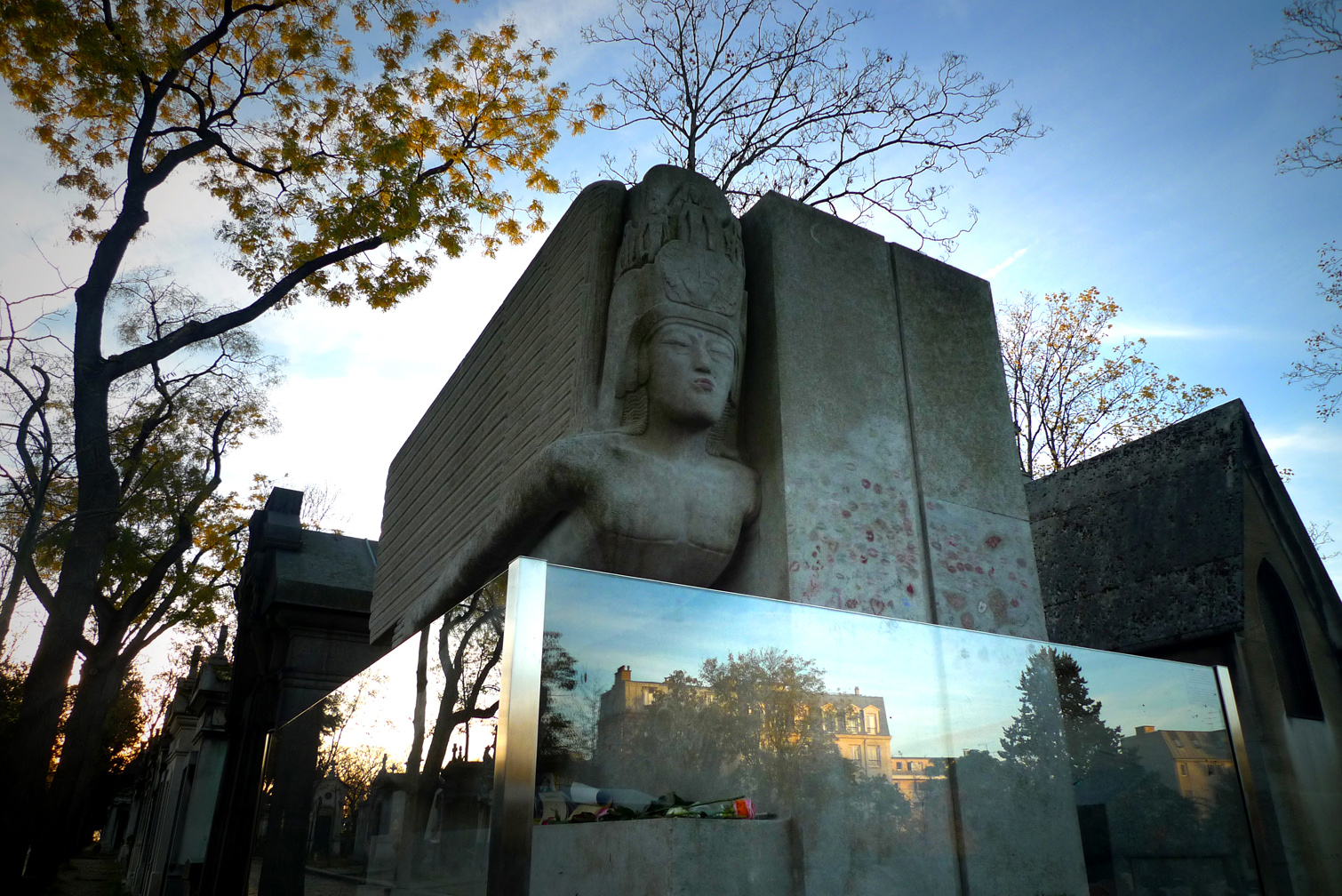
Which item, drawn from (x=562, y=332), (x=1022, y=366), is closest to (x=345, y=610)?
(x=562, y=332)

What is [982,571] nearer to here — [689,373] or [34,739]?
[689,373]

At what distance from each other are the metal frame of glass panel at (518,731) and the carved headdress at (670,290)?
1647 mm

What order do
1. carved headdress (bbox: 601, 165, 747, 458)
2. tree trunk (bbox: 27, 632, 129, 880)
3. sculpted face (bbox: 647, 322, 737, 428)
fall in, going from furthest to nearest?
tree trunk (bbox: 27, 632, 129, 880)
carved headdress (bbox: 601, 165, 747, 458)
sculpted face (bbox: 647, 322, 737, 428)

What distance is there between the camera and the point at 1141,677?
3.17m

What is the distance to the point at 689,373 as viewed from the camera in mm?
3561

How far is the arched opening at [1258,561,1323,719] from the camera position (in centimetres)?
585

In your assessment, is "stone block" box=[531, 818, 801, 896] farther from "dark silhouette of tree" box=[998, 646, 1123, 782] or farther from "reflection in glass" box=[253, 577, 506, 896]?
"dark silhouette of tree" box=[998, 646, 1123, 782]

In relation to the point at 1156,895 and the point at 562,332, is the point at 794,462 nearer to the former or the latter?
the point at 562,332

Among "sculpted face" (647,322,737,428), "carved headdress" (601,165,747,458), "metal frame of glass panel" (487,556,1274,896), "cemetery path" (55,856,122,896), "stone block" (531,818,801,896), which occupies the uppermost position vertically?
"carved headdress" (601,165,747,458)

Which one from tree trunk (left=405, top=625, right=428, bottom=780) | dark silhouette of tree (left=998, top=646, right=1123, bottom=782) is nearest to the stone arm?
tree trunk (left=405, top=625, right=428, bottom=780)

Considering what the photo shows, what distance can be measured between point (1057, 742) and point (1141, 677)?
475 mm

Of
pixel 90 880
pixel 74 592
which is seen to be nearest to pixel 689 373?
pixel 74 592

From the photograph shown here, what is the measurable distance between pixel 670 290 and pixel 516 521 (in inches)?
44.9

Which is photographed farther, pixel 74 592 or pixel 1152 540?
pixel 74 592
